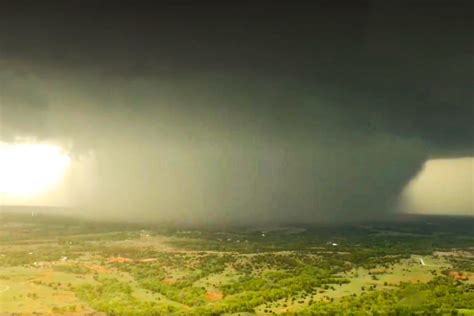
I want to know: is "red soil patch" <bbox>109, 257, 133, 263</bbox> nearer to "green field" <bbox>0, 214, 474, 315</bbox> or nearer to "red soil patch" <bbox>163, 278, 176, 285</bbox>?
"green field" <bbox>0, 214, 474, 315</bbox>

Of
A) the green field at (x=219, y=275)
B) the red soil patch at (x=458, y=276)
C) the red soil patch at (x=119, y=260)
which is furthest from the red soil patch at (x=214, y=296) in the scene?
the red soil patch at (x=458, y=276)

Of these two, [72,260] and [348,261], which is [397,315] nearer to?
[348,261]

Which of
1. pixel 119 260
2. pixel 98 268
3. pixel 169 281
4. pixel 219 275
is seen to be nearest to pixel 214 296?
pixel 169 281

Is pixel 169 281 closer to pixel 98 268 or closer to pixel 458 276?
pixel 98 268

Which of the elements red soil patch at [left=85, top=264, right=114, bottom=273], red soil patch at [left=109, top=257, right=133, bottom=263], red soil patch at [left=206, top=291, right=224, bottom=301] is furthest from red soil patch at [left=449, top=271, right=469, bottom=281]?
red soil patch at [left=85, top=264, right=114, bottom=273]

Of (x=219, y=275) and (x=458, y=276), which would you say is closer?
(x=219, y=275)

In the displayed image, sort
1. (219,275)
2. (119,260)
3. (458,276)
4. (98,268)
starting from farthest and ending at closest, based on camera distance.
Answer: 1. (119,260)
2. (98,268)
3. (458,276)
4. (219,275)

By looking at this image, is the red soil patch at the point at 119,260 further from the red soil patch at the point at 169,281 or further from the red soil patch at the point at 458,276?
the red soil patch at the point at 458,276
